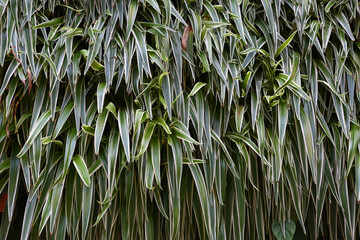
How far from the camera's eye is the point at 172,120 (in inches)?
49.8

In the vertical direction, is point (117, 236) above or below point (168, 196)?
below

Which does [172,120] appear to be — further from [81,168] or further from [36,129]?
[36,129]

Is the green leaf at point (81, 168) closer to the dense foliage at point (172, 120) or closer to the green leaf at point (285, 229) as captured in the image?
the dense foliage at point (172, 120)

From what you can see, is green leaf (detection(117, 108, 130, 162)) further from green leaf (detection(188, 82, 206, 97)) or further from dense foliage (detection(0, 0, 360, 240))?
green leaf (detection(188, 82, 206, 97))

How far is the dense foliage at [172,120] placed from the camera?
123 cm

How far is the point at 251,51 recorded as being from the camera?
1.36 metres

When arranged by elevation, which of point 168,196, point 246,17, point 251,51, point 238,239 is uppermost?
point 246,17

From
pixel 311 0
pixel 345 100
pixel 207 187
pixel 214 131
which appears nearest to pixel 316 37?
pixel 311 0

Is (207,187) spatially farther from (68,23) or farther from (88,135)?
(68,23)

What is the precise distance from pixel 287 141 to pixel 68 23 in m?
0.84

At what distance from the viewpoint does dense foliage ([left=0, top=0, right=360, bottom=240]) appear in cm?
123

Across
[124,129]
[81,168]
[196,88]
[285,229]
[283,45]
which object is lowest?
[285,229]

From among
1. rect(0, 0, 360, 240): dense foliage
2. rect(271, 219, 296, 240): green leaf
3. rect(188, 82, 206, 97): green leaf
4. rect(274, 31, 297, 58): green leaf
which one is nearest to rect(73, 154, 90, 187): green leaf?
rect(0, 0, 360, 240): dense foliage

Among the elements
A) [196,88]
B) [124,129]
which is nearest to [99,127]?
[124,129]
